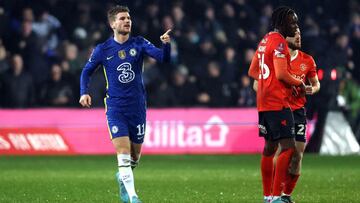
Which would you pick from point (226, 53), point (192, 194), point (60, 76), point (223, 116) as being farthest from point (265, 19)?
point (192, 194)

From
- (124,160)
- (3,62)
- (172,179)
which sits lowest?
(172,179)

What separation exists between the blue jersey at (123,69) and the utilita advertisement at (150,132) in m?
10.9

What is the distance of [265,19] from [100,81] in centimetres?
529

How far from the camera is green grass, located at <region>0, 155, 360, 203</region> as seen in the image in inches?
489

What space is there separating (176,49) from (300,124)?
12927 millimetres

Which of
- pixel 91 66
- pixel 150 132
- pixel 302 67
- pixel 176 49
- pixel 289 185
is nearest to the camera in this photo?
pixel 91 66

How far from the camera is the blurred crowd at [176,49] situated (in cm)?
2273

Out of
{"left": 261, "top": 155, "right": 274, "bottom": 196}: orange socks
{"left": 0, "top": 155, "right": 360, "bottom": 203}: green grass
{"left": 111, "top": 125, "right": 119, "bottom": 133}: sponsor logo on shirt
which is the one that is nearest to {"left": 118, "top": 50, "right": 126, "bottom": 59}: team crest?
{"left": 111, "top": 125, "right": 119, "bottom": 133}: sponsor logo on shirt

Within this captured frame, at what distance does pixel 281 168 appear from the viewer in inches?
422

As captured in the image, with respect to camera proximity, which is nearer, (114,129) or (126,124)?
(114,129)

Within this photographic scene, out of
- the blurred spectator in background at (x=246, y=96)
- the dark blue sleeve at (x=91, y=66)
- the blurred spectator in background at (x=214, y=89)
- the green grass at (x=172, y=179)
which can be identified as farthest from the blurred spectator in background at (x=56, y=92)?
the dark blue sleeve at (x=91, y=66)

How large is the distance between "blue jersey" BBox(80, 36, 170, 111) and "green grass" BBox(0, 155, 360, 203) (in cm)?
143

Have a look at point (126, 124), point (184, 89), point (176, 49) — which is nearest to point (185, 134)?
point (184, 89)

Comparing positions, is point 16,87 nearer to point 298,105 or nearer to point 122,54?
point 122,54
